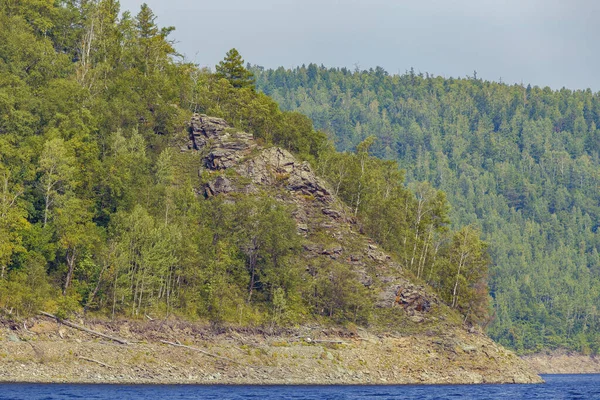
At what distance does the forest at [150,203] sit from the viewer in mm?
99562

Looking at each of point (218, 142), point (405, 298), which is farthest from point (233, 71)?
point (405, 298)

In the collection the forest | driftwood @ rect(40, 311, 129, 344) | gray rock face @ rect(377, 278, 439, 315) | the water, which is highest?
the forest

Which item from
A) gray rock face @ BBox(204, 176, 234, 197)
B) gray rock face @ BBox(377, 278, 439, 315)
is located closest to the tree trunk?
gray rock face @ BBox(204, 176, 234, 197)

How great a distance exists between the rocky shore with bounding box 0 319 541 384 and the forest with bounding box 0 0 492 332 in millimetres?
3096

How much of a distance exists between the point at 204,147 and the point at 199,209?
14438mm

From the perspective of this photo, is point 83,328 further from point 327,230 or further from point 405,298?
point 405,298

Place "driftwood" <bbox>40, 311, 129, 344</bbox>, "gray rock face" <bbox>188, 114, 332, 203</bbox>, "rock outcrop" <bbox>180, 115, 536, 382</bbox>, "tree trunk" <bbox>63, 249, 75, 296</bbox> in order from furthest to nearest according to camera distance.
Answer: "gray rock face" <bbox>188, 114, 332, 203</bbox> < "rock outcrop" <bbox>180, 115, 536, 382</bbox> < "tree trunk" <bbox>63, 249, 75, 296</bbox> < "driftwood" <bbox>40, 311, 129, 344</bbox>

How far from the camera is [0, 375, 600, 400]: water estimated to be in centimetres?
7300

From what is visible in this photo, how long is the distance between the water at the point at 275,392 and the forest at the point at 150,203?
14.4m

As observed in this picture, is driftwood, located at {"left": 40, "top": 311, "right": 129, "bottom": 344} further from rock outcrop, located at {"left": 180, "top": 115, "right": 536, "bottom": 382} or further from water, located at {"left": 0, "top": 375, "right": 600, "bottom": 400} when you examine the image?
rock outcrop, located at {"left": 180, "top": 115, "right": 536, "bottom": 382}

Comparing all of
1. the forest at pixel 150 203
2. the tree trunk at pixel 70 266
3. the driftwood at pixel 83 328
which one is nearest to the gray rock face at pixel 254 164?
the forest at pixel 150 203

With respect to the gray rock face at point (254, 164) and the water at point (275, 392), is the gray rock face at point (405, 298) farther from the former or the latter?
the gray rock face at point (254, 164)

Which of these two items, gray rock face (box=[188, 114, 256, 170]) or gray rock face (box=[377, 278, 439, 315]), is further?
gray rock face (box=[188, 114, 256, 170])

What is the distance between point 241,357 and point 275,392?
13.3 m
